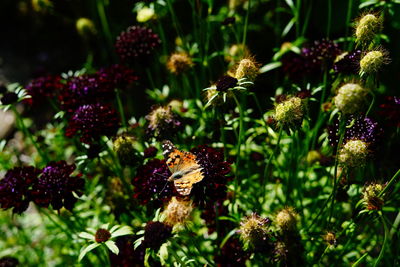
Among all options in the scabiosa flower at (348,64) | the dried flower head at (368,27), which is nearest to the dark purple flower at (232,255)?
the scabiosa flower at (348,64)

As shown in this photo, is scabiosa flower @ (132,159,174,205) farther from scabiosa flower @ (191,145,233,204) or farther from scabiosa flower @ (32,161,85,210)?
scabiosa flower @ (32,161,85,210)

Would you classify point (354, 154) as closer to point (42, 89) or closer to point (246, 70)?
point (246, 70)

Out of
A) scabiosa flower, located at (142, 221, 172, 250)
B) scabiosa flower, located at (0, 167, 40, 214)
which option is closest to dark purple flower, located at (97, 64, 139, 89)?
scabiosa flower, located at (0, 167, 40, 214)

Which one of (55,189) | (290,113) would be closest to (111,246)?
(55,189)

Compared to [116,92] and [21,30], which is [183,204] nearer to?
[116,92]

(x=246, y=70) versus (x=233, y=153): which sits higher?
(x=246, y=70)

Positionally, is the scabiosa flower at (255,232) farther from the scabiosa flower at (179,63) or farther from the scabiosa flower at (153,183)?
the scabiosa flower at (179,63)
